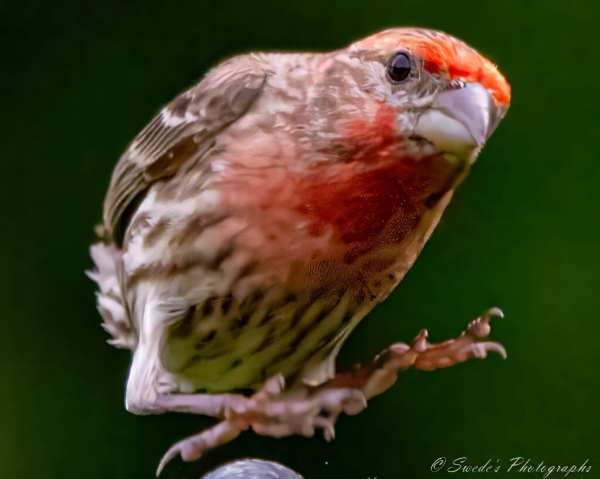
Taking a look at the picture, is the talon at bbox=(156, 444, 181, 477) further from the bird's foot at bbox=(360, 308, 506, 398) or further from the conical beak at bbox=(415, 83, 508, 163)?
the conical beak at bbox=(415, 83, 508, 163)

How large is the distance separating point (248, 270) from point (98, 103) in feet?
0.99

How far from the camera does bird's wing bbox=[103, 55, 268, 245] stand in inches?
29.1

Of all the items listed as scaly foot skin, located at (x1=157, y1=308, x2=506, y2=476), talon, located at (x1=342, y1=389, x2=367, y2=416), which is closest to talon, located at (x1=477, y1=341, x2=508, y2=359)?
scaly foot skin, located at (x1=157, y1=308, x2=506, y2=476)

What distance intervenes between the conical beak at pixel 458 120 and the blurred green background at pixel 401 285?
0.13 m

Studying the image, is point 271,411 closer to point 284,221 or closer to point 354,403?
point 354,403

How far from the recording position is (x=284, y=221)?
697 millimetres

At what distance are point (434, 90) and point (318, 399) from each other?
16.5 inches

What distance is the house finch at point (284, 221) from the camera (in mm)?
623

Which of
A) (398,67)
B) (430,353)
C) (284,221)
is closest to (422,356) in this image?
(430,353)

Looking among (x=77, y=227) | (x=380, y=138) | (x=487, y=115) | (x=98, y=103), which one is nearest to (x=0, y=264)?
(x=77, y=227)

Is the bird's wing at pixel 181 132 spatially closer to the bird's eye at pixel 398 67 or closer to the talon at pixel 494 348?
the bird's eye at pixel 398 67

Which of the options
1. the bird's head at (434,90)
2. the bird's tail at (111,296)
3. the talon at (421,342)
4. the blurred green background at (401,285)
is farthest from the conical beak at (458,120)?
the bird's tail at (111,296)

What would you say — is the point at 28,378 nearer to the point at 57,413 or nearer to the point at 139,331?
the point at 57,413

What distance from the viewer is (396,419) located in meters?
0.86
